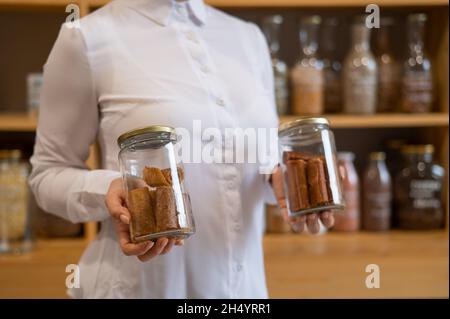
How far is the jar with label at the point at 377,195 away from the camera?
1270 mm

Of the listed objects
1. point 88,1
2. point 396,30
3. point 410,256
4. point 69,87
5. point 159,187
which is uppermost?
point 396,30

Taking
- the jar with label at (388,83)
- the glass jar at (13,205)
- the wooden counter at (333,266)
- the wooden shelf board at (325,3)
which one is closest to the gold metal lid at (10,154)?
the glass jar at (13,205)

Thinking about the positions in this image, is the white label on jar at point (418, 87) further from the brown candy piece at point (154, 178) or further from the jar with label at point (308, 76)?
the brown candy piece at point (154, 178)

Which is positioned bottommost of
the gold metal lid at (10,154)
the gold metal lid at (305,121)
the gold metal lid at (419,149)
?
the gold metal lid at (305,121)

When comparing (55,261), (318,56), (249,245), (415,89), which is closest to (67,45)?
(249,245)

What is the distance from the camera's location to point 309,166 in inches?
23.8

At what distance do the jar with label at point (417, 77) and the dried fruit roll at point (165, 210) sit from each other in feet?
2.83

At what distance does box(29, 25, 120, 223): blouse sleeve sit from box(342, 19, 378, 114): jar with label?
0.72m

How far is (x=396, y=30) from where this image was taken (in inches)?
52.7

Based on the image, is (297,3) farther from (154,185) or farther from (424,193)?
(154,185)

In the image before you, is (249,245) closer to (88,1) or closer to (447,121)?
(88,1)

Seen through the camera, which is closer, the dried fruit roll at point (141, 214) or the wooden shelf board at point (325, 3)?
the dried fruit roll at point (141, 214)

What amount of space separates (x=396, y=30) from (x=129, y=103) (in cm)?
91

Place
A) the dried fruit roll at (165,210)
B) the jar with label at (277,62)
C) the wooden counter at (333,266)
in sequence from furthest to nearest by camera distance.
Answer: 1. the jar with label at (277,62)
2. the wooden counter at (333,266)
3. the dried fruit roll at (165,210)
